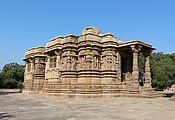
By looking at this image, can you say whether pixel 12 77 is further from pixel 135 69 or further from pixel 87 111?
pixel 87 111

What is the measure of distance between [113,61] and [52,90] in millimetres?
6707

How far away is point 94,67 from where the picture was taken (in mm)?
19203

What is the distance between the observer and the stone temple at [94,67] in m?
18.4

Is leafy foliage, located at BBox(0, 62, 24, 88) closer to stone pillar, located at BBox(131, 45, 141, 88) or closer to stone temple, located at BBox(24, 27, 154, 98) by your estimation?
stone temple, located at BBox(24, 27, 154, 98)

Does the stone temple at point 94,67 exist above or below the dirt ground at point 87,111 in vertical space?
above

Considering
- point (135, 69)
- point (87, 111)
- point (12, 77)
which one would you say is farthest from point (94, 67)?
point (12, 77)

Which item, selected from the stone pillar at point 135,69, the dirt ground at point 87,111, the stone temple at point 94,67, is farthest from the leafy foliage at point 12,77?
the dirt ground at point 87,111

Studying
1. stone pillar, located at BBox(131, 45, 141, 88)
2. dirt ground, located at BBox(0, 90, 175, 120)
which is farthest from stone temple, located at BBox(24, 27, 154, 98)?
dirt ground, located at BBox(0, 90, 175, 120)

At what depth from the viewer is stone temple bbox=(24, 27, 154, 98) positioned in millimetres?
18406

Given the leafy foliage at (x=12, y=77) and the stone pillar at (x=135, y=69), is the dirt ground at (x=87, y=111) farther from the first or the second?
the leafy foliage at (x=12, y=77)

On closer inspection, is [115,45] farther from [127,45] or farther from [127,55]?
[127,55]

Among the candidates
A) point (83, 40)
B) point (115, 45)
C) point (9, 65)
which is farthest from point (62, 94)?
point (9, 65)

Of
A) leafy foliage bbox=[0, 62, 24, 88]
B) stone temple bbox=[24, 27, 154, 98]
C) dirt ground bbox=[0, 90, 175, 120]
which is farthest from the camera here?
leafy foliage bbox=[0, 62, 24, 88]

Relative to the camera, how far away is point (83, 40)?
769 inches
